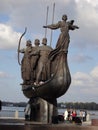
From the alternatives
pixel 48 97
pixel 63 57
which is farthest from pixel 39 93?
pixel 63 57

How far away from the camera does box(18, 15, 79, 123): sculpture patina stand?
17.0m

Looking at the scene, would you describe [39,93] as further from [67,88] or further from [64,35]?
[64,35]

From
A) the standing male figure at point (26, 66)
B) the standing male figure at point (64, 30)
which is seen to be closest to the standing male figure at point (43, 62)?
the standing male figure at point (26, 66)

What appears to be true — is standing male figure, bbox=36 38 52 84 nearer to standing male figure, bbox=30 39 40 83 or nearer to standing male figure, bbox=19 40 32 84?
standing male figure, bbox=30 39 40 83

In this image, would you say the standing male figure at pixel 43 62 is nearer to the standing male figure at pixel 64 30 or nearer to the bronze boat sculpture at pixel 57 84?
the bronze boat sculpture at pixel 57 84

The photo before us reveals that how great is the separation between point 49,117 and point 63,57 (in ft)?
7.41

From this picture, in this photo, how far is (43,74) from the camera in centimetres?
1756

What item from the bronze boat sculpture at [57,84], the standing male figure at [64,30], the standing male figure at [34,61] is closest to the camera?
the bronze boat sculpture at [57,84]

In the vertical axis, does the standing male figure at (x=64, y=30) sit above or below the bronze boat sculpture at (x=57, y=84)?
above

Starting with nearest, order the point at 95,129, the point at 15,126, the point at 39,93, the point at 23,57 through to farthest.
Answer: the point at 15,126 → the point at 95,129 → the point at 39,93 → the point at 23,57

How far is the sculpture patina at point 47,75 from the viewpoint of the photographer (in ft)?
55.6

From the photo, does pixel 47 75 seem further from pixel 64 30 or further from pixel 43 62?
pixel 64 30

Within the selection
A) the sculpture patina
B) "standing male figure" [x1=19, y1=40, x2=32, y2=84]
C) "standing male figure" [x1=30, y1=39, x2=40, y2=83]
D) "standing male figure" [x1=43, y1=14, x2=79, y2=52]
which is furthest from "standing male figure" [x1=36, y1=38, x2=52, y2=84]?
"standing male figure" [x1=43, y1=14, x2=79, y2=52]

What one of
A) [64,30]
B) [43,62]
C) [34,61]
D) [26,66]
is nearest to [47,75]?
[43,62]
